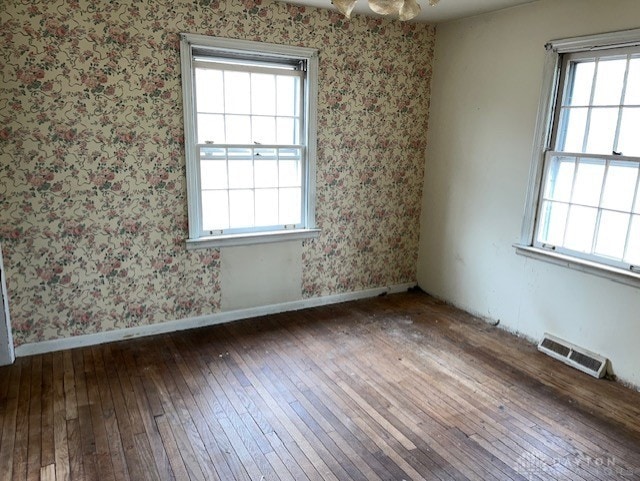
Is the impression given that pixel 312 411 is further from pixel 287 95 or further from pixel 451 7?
pixel 451 7

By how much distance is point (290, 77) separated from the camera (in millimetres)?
3742

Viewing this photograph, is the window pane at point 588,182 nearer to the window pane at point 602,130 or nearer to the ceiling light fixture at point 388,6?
the window pane at point 602,130

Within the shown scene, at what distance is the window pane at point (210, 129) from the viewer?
3.49 m

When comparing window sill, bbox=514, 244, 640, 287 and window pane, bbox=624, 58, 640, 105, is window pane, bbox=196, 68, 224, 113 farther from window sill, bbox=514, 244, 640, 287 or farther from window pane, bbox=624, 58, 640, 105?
window pane, bbox=624, 58, 640, 105

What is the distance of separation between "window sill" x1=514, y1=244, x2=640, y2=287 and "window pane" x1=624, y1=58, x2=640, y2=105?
3.56 ft

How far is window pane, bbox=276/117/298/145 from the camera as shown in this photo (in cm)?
379

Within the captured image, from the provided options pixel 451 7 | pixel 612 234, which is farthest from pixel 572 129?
pixel 451 7

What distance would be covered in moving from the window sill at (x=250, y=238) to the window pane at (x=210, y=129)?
77 centimetres

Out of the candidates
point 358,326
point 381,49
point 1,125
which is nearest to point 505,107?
point 381,49

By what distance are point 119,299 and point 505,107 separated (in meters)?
3.39

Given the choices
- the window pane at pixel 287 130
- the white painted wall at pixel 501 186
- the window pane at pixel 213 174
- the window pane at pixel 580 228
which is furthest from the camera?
the window pane at pixel 287 130

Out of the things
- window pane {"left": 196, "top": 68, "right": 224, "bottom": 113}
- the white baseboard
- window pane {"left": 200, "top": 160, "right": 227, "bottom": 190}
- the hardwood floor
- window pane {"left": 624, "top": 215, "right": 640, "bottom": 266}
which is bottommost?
the hardwood floor

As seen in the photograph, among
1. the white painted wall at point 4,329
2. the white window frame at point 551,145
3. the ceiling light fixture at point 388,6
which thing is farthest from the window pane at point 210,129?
the white window frame at point 551,145

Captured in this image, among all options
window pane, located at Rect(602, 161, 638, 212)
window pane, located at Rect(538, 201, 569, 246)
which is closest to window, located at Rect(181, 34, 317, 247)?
window pane, located at Rect(538, 201, 569, 246)
